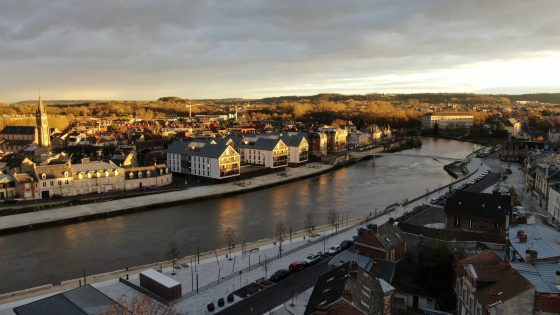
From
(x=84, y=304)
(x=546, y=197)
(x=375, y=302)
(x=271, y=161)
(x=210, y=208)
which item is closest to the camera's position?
(x=375, y=302)

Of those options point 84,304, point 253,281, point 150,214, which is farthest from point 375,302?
point 150,214

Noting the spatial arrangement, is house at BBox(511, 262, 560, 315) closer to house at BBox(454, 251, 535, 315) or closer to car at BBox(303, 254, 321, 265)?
house at BBox(454, 251, 535, 315)

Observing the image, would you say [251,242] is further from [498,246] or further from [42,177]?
[42,177]

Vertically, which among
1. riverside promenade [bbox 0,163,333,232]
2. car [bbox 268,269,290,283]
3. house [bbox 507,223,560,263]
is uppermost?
house [bbox 507,223,560,263]

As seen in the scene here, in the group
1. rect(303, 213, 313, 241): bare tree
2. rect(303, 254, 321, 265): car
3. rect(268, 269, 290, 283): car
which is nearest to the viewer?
rect(268, 269, 290, 283): car

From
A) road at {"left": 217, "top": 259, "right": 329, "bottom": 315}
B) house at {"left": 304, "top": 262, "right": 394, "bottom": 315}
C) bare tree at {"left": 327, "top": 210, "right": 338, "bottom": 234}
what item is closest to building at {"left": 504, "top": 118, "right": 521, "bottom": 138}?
bare tree at {"left": 327, "top": 210, "right": 338, "bottom": 234}

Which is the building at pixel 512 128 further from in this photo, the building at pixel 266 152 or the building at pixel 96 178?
the building at pixel 96 178
